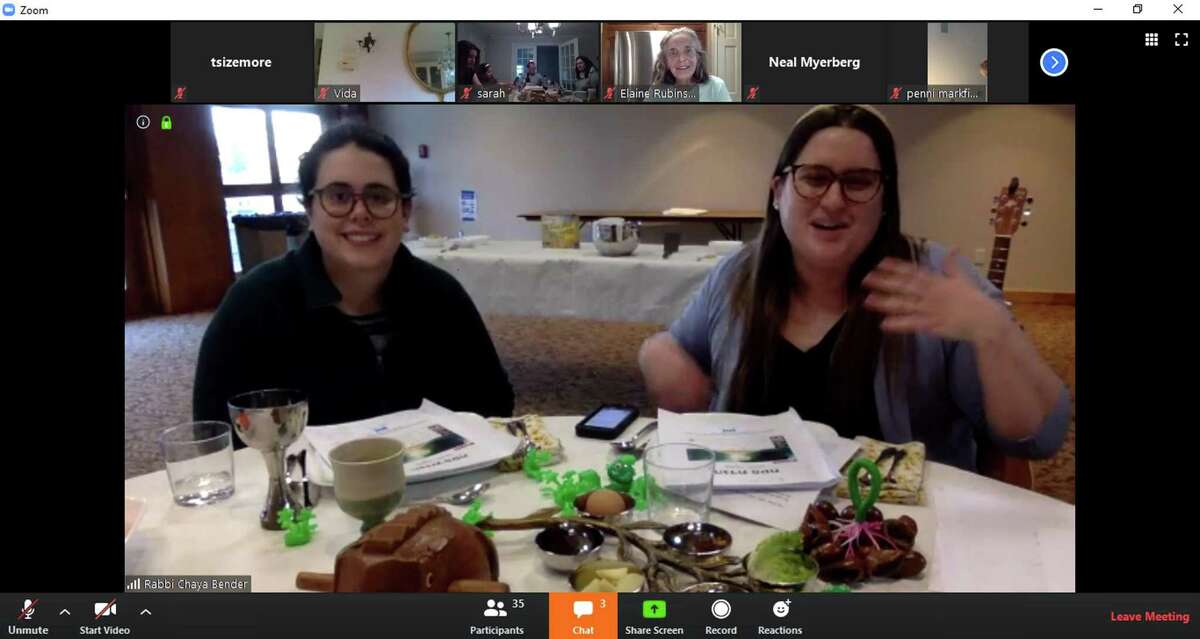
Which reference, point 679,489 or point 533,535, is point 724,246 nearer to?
point 679,489

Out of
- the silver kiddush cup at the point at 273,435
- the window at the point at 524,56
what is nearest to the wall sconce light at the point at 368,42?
the window at the point at 524,56

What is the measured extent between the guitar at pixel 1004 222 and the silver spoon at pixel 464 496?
0.74m

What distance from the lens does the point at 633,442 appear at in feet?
2.88

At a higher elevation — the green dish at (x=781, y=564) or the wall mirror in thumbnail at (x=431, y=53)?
the wall mirror in thumbnail at (x=431, y=53)

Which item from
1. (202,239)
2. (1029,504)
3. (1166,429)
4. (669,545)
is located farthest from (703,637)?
(202,239)

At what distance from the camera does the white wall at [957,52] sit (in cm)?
62

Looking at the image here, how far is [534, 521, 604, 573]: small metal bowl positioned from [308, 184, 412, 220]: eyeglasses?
54cm

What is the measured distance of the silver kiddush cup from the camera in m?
0.67

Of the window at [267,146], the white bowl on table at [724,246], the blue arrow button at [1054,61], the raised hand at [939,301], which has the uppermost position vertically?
the blue arrow button at [1054,61]

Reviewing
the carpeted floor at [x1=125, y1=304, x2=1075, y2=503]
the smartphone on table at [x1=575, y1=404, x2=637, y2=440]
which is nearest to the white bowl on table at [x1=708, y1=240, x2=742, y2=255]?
the carpeted floor at [x1=125, y1=304, x2=1075, y2=503]

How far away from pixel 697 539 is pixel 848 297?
47cm

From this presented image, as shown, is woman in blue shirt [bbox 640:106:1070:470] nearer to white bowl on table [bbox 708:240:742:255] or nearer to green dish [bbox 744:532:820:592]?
white bowl on table [bbox 708:240:742:255]

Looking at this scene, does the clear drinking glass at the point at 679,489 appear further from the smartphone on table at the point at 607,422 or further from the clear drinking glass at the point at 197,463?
the clear drinking glass at the point at 197,463

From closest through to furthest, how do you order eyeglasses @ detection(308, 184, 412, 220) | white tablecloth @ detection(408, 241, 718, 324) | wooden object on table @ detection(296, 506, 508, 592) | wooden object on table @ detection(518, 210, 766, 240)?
wooden object on table @ detection(296, 506, 508, 592)
eyeglasses @ detection(308, 184, 412, 220)
wooden object on table @ detection(518, 210, 766, 240)
white tablecloth @ detection(408, 241, 718, 324)
